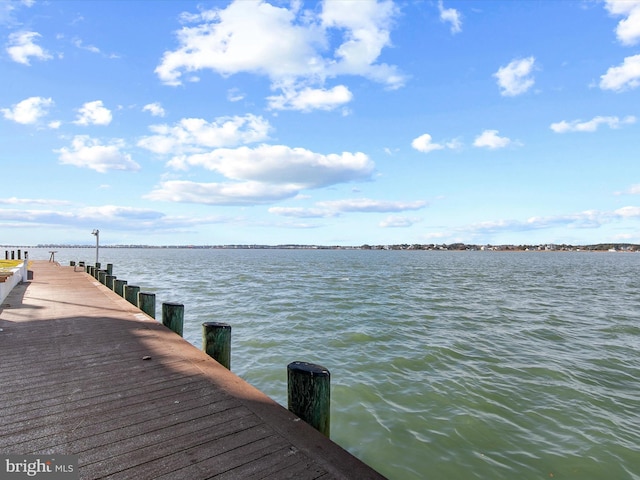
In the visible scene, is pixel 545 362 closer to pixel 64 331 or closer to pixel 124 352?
pixel 124 352

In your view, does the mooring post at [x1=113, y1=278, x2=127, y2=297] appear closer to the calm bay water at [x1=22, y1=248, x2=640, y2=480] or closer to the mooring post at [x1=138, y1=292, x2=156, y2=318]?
the calm bay water at [x1=22, y1=248, x2=640, y2=480]

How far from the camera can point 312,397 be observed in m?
4.00

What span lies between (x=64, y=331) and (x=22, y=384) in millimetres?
3095

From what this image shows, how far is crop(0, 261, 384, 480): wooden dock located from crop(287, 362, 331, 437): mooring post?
14 centimetres

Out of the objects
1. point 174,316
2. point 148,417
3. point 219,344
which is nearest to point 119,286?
point 174,316

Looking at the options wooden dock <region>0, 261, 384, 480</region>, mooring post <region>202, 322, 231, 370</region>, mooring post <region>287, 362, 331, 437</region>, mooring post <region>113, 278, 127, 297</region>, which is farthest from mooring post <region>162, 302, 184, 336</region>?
mooring post <region>113, 278, 127, 297</region>

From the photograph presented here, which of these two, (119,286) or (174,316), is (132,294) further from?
(174,316)

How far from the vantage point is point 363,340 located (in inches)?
464

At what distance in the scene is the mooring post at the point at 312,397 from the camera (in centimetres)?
398

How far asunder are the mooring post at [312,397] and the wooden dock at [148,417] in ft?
0.45

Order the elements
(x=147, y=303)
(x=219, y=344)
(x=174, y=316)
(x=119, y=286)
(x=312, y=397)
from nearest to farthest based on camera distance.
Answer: (x=312, y=397) < (x=219, y=344) < (x=174, y=316) < (x=147, y=303) < (x=119, y=286)

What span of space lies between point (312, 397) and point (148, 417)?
5.81ft

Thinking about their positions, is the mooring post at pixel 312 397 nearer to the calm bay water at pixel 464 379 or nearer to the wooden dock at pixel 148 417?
the wooden dock at pixel 148 417

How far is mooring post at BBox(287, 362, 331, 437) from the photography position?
13.1 ft
